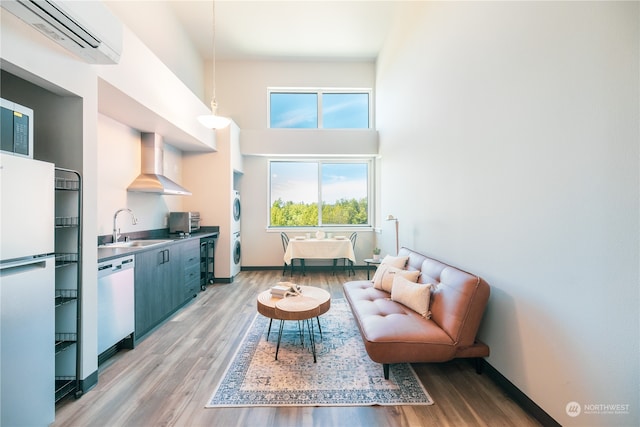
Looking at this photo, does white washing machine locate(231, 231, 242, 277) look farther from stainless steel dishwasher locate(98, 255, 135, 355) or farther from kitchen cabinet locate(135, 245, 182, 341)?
stainless steel dishwasher locate(98, 255, 135, 355)

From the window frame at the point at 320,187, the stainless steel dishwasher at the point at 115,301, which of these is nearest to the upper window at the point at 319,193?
the window frame at the point at 320,187

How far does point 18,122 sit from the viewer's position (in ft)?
4.96

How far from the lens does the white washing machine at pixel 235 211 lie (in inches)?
198

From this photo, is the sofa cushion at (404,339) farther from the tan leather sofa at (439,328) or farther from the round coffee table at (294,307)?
the round coffee table at (294,307)

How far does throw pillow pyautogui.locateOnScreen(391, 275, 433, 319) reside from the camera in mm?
2348

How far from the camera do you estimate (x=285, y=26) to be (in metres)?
4.65

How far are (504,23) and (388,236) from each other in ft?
11.7

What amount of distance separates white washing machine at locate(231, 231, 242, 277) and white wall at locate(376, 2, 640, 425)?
3.90m

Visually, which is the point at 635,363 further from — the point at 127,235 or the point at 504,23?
the point at 127,235

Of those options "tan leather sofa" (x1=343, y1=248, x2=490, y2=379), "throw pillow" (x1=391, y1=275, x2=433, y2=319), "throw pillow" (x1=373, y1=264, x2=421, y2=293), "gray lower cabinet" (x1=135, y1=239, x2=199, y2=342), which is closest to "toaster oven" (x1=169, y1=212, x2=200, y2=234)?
"gray lower cabinet" (x1=135, y1=239, x2=199, y2=342)

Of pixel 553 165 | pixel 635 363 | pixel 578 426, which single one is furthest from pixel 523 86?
pixel 578 426

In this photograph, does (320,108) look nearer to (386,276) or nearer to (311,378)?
(386,276)

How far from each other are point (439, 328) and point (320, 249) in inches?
133

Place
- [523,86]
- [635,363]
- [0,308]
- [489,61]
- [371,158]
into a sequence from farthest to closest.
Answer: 1. [371,158]
2. [489,61]
3. [523,86]
4. [0,308]
5. [635,363]
